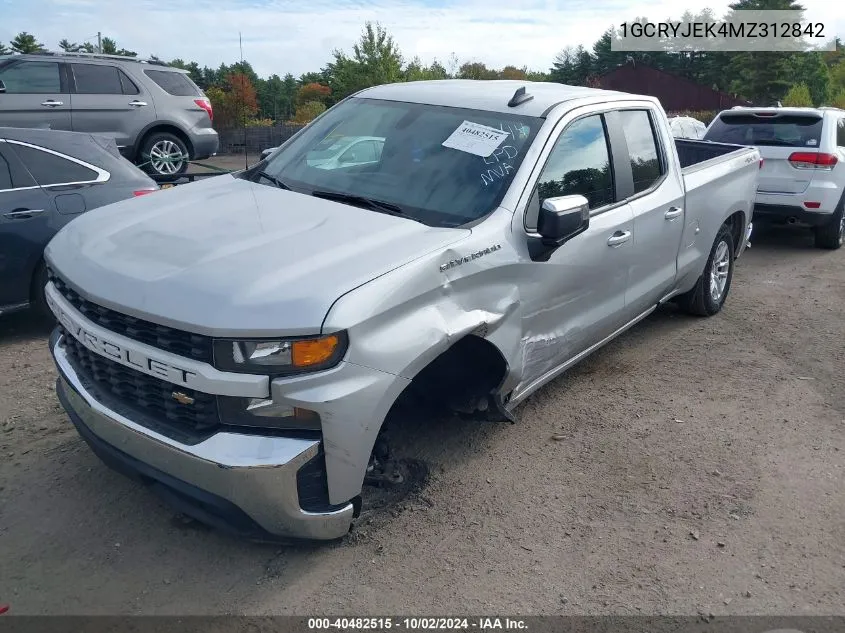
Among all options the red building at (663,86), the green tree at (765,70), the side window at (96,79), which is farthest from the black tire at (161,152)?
the red building at (663,86)

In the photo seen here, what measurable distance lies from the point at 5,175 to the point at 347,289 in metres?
3.94

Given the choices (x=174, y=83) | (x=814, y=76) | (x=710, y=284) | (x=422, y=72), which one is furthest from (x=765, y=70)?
(x=710, y=284)

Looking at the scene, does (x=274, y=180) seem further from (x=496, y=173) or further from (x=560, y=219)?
(x=560, y=219)

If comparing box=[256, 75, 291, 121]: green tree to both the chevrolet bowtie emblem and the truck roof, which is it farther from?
the chevrolet bowtie emblem

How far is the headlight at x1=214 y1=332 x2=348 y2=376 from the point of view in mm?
2730

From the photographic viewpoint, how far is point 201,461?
2.76m

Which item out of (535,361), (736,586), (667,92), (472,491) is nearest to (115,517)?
(472,491)

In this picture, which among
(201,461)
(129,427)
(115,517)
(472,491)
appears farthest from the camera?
(472,491)

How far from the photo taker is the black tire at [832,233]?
947 cm

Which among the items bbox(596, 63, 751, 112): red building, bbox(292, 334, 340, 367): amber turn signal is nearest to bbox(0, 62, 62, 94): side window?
bbox(292, 334, 340, 367): amber turn signal

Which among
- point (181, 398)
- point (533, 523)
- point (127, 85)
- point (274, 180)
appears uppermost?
point (127, 85)

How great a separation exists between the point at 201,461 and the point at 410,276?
Result: 1.05 metres

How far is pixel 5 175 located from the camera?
5.57m

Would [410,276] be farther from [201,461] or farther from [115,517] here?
[115,517]
